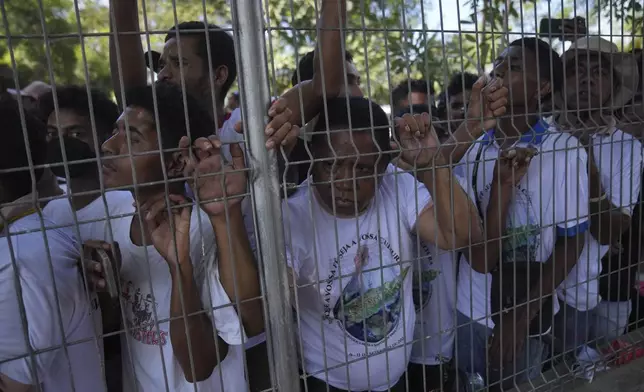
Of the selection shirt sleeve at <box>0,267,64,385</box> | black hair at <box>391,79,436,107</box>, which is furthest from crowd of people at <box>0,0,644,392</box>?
black hair at <box>391,79,436,107</box>

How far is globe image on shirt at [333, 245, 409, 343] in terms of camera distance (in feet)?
5.08

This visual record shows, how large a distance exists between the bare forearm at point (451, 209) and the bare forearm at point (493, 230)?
164mm

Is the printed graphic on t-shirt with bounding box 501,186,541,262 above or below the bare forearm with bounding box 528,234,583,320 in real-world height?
above

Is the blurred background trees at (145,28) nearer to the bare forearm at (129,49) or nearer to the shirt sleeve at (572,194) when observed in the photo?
the bare forearm at (129,49)

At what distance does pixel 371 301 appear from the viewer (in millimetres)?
1572

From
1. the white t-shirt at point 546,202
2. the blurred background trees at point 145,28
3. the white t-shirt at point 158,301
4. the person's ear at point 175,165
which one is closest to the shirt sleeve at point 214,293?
the white t-shirt at point 158,301

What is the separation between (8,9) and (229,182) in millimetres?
591

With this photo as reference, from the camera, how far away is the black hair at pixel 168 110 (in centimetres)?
138

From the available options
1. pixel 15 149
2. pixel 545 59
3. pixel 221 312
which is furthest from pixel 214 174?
pixel 545 59

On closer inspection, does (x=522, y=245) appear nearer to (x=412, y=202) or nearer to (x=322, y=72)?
(x=412, y=202)

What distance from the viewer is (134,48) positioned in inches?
59.4

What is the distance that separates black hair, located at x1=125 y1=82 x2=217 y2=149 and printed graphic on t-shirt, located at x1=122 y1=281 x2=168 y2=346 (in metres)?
0.40

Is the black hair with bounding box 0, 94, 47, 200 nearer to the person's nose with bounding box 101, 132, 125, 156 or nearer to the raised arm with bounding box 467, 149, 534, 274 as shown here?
the person's nose with bounding box 101, 132, 125, 156

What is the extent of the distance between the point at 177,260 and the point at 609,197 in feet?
6.24
